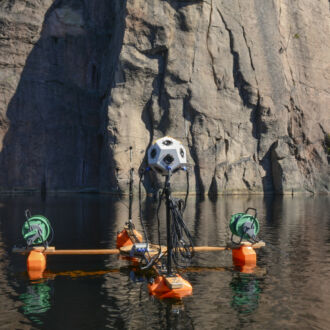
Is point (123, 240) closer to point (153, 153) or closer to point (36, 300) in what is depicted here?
point (153, 153)

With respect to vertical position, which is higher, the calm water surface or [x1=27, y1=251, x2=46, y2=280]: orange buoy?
[x1=27, y1=251, x2=46, y2=280]: orange buoy

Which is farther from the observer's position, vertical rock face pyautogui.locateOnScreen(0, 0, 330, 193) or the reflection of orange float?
vertical rock face pyautogui.locateOnScreen(0, 0, 330, 193)

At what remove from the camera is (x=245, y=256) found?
14164mm

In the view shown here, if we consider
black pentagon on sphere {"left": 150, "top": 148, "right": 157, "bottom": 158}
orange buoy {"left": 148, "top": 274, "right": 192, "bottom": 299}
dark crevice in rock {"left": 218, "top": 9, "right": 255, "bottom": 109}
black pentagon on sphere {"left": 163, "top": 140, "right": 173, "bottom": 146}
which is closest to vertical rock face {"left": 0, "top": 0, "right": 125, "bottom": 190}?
dark crevice in rock {"left": 218, "top": 9, "right": 255, "bottom": 109}

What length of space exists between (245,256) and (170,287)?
449 centimetres

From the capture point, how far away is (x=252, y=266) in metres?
14.0

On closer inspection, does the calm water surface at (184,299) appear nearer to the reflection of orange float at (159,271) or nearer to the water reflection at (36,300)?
the water reflection at (36,300)

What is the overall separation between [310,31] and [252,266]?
6291 centimetres

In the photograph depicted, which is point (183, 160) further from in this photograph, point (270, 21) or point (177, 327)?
point (270, 21)

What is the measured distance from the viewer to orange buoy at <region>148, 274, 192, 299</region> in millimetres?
10273

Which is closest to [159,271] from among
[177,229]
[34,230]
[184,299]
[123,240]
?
[177,229]

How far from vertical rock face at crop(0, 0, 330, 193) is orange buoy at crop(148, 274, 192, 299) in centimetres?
4286

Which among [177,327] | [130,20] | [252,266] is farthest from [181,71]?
[177,327]

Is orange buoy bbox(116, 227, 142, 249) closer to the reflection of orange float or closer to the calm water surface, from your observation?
the reflection of orange float
